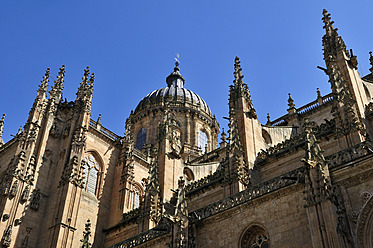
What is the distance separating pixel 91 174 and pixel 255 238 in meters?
16.5

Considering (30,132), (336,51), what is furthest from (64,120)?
(336,51)

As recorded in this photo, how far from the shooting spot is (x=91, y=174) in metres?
30.5

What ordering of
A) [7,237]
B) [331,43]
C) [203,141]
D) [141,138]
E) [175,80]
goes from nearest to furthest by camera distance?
[7,237], [331,43], [141,138], [203,141], [175,80]

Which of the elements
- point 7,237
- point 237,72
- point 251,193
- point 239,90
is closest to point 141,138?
point 237,72

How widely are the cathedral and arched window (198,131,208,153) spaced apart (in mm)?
8349

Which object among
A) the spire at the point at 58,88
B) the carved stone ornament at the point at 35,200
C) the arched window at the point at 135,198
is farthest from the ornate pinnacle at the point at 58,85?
the arched window at the point at 135,198

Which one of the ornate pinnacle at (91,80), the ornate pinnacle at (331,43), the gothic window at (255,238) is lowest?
the gothic window at (255,238)

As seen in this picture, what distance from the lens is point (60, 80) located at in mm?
32844

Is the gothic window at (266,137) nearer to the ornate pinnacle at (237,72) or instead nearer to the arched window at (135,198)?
the ornate pinnacle at (237,72)

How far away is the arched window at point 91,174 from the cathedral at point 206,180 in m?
0.08

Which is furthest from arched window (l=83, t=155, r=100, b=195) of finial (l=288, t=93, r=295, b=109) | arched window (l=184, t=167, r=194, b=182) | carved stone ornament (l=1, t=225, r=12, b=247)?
finial (l=288, t=93, r=295, b=109)

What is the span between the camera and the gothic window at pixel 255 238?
16.7 meters

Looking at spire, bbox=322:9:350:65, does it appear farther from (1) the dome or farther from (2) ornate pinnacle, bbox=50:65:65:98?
(1) the dome

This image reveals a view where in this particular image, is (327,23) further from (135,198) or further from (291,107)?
(135,198)
